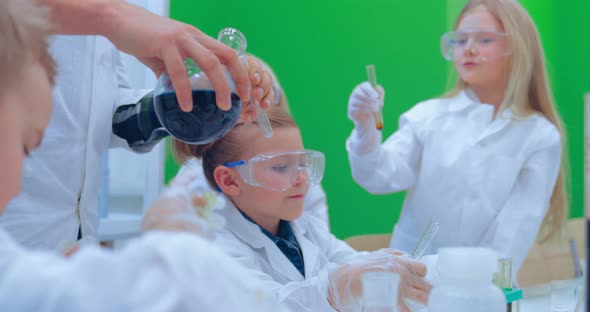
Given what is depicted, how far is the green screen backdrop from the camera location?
266 cm

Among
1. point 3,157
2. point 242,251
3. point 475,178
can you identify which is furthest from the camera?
point 475,178

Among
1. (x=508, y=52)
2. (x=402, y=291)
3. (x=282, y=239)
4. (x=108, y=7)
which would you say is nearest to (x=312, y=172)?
(x=282, y=239)

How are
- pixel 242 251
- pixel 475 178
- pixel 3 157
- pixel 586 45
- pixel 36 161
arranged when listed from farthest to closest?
pixel 586 45 → pixel 475 178 → pixel 242 251 → pixel 36 161 → pixel 3 157

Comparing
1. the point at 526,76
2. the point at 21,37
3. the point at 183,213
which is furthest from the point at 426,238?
the point at 526,76

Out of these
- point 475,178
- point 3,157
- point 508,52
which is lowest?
point 475,178

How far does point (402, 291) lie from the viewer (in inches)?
35.4

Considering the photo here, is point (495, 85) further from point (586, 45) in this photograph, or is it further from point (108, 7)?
point (586, 45)

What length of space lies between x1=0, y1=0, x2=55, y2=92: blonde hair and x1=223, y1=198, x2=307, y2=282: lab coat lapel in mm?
773

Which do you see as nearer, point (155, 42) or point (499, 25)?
point (155, 42)

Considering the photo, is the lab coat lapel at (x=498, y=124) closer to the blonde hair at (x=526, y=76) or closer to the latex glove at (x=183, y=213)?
the blonde hair at (x=526, y=76)

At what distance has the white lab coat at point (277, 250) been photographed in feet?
3.93

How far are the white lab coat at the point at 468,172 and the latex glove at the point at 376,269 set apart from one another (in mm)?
A: 1125

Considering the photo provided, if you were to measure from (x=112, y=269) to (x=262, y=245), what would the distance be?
0.90m

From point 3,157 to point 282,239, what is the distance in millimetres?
963
